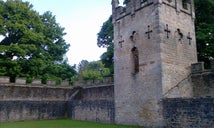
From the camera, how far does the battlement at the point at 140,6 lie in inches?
588

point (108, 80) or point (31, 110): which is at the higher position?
point (108, 80)

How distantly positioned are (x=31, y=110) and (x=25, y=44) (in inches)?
353

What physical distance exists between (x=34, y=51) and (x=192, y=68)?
17475 mm

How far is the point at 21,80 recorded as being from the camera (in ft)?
72.1

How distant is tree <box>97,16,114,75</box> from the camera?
2740 cm

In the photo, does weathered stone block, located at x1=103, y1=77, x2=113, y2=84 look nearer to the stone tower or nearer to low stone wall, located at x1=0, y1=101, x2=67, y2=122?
low stone wall, located at x1=0, y1=101, x2=67, y2=122

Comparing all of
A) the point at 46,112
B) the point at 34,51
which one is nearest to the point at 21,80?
the point at 46,112

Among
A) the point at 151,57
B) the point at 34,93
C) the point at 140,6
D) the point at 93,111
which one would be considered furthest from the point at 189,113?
the point at 34,93

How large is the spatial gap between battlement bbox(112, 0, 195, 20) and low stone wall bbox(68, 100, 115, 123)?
5.90 meters

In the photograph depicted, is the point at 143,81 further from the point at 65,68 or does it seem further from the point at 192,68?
the point at 65,68

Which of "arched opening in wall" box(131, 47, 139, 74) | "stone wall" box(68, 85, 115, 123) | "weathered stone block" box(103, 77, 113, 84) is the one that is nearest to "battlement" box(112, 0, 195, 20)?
"arched opening in wall" box(131, 47, 139, 74)

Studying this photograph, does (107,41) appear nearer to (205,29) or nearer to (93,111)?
(205,29)

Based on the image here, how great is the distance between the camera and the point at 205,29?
67.2ft

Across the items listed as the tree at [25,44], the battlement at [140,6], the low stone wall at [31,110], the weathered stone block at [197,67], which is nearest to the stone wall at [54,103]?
the low stone wall at [31,110]
